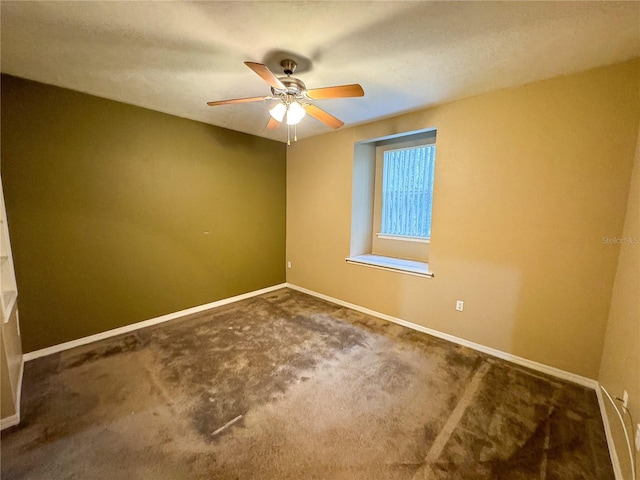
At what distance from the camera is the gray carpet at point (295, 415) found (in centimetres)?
138

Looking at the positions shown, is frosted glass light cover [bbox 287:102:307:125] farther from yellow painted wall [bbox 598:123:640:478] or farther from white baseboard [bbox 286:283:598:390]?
white baseboard [bbox 286:283:598:390]

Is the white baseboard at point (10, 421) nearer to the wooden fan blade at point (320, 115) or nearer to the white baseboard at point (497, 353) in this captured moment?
the wooden fan blade at point (320, 115)

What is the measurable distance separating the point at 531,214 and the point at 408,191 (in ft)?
4.74

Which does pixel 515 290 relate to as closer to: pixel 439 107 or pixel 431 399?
pixel 431 399

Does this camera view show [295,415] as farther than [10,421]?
Yes

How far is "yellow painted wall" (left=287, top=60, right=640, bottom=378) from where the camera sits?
190 cm

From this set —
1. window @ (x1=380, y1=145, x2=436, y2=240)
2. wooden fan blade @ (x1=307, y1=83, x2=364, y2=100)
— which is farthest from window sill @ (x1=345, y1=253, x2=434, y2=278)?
wooden fan blade @ (x1=307, y1=83, x2=364, y2=100)

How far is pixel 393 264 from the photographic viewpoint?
10.7 feet

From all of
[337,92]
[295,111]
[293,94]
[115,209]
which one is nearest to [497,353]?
[337,92]

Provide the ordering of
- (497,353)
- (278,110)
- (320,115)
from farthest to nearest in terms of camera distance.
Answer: (497,353)
(320,115)
(278,110)

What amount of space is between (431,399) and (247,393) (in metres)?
1.35

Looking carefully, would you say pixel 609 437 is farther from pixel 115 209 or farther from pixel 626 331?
pixel 115 209

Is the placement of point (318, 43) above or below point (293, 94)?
above

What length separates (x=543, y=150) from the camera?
212 cm
